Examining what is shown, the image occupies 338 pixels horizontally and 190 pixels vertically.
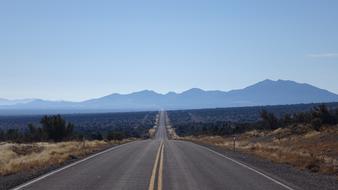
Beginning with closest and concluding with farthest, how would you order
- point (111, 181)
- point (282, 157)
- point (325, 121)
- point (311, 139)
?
point (111, 181) → point (282, 157) → point (311, 139) → point (325, 121)

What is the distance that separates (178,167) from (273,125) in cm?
5027

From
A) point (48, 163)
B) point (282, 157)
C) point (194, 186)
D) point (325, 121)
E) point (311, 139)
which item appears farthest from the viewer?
point (325, 121)

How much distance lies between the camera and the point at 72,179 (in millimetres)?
16797

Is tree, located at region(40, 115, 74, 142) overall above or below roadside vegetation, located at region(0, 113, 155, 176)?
above

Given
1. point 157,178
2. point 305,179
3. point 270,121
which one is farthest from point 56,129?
point 305,179

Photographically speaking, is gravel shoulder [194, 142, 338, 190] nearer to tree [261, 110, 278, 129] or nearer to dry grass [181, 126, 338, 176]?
dry grass [181, 126, 338, 176]

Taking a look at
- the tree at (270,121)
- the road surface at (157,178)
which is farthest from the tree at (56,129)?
the road surface at (157,178)

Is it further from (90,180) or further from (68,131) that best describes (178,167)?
(68,131)

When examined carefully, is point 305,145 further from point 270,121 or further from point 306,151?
point 270,121

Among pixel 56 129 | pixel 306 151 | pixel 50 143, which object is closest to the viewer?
pixel 306 151

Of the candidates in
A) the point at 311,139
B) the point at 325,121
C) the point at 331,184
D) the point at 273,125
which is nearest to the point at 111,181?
the point at 331,184

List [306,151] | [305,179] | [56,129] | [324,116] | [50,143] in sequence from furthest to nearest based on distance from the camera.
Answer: [56,129] → [324,116] → [50,143] → [306,151] → [305,179]

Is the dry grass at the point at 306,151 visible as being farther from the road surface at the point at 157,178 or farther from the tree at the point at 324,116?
the road surface at the point at 157,178

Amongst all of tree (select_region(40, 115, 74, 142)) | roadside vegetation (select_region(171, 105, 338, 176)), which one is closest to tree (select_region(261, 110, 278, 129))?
roadside vegetation (select_region(171, 105, 338, 176))
